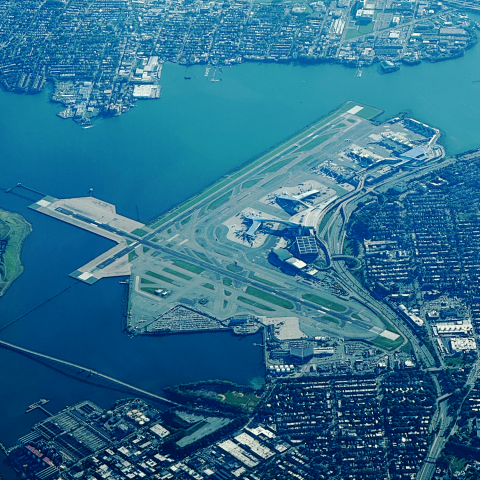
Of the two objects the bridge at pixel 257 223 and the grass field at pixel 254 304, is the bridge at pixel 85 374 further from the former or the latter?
the bridge at pixel 257 223

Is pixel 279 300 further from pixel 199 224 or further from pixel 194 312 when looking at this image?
pixel 199 224

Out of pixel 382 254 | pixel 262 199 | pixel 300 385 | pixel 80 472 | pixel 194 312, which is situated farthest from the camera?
pixel 262 199

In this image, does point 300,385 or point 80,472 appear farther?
point 300,385

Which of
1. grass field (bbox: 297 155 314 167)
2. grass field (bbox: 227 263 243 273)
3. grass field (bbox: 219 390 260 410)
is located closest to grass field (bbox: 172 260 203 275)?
grass field (bbox: 227 263 243 273)

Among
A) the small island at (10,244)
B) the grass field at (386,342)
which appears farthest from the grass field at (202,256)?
the grass field at (386,342)

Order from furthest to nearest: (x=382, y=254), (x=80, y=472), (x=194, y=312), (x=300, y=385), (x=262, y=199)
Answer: (x=262, y=199), (x=382, y=254), (x=194, y=312), (x=300, y=385), (x=80, y=472)

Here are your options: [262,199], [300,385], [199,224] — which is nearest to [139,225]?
[199,224]
